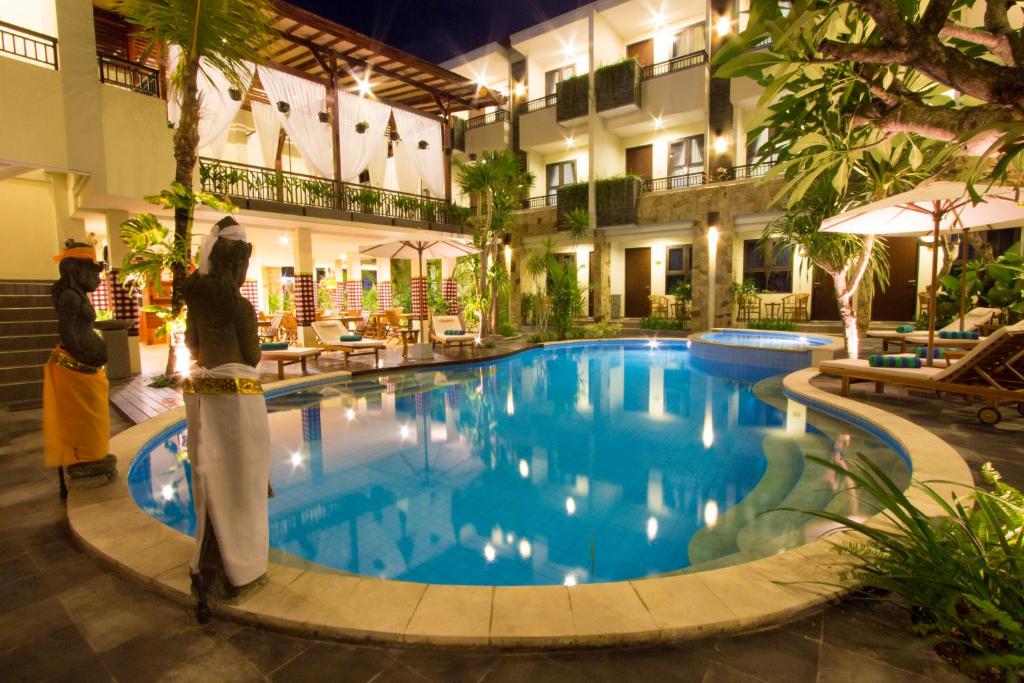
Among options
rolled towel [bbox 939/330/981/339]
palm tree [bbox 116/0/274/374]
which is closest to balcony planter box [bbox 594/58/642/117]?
rolled towel [bbox 939/330/981/339]

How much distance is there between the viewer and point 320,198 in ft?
40.5

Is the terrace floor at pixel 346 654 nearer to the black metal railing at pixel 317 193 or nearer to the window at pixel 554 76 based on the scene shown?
the black metal railing at pixel 317 193

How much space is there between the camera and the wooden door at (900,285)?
42.6 feet

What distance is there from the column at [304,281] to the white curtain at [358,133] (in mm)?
1899

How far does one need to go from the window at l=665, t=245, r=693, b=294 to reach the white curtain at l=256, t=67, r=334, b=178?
11321 millimetres

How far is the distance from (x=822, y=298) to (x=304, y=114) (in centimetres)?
1501

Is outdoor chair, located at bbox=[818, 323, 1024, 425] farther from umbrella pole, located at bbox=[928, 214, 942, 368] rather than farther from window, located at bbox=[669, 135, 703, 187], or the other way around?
window, located at bbox=[669, 135, 703, 187]

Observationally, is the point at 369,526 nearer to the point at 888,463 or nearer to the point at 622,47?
the point at 888,463

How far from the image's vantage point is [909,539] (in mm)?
2008

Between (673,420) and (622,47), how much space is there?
16.3 meters

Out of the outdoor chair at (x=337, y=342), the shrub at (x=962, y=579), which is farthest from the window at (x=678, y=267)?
the shrub at (x=962, y=579)

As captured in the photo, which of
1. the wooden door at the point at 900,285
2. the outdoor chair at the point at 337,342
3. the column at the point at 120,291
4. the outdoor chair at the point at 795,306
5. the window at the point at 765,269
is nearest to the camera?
the column at the point at 120,291

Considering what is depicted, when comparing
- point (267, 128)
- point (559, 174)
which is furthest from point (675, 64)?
point (267, 128)

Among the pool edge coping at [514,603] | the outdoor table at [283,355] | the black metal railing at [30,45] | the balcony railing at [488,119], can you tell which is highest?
the balcony railing at [488,119]
